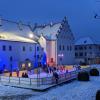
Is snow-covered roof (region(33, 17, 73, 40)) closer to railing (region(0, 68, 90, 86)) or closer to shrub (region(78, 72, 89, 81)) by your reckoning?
shrub (region(78, 72, 89, 81))

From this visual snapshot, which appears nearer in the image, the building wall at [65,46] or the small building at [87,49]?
the building wall at [65,46]

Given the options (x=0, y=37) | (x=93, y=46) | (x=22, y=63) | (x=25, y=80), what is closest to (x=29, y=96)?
(x=25, y=80)

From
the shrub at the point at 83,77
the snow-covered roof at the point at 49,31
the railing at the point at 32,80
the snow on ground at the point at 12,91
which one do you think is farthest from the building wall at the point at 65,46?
the snow on ground at the point at 12,91

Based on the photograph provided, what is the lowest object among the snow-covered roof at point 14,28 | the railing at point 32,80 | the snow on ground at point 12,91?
the snow on ground at point 12,91

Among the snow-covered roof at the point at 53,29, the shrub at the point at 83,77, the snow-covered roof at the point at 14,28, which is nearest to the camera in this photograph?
the shrub at the point at 83,77

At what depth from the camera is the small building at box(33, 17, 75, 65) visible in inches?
2640

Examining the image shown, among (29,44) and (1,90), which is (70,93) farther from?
(29,44)

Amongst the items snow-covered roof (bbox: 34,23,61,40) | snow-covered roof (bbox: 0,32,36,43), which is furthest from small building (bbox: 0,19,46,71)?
snow-covered roof (bbox: 34,23,61,40)

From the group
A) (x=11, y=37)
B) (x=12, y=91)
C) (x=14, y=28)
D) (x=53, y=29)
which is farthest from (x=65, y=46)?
(x=12, y=91)

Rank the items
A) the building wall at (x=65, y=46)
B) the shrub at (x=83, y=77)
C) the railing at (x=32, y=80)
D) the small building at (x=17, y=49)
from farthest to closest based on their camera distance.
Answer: the building wall at (x=65, y=46) → the small building at (x=17, y=49) → the shrub at (x=83, y=77) → the railing at (x=32, y=80)

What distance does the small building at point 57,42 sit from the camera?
67062 millimetres

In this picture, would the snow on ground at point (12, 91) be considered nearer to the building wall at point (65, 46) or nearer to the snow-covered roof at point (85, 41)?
the building wall at point (65, 46)

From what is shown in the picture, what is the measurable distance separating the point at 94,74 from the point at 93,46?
5466cm

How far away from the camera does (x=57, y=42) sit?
67188 mm
